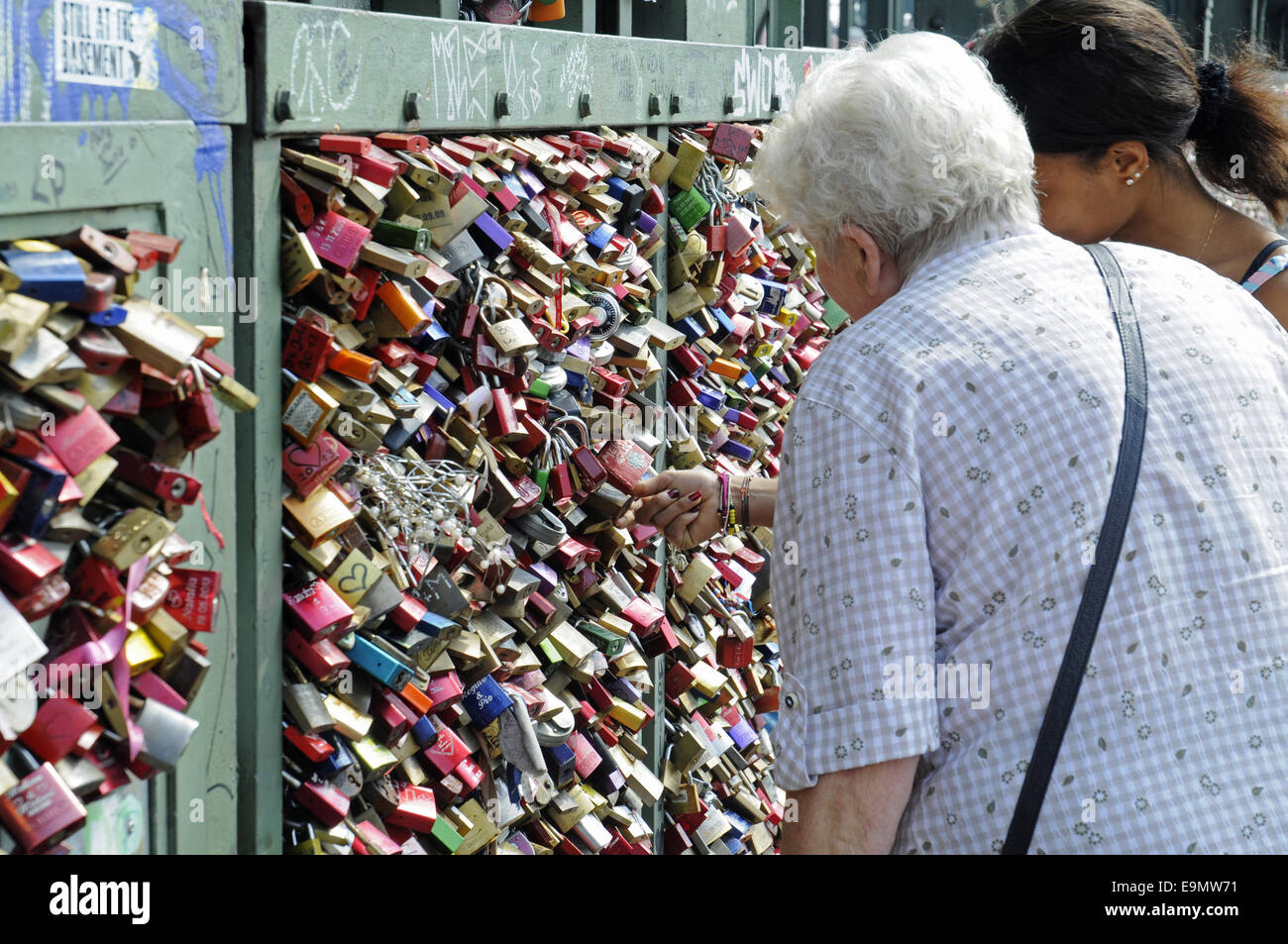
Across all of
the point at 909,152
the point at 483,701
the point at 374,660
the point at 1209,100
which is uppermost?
the point at 1209,100

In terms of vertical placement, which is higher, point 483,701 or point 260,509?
point 260,509

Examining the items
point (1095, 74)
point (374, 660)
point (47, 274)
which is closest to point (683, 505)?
point (374, 660)

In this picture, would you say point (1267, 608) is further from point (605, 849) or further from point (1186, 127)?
point (605, 849)

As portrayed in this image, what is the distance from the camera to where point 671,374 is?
3521 millimetres

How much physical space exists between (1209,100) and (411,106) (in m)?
1.53

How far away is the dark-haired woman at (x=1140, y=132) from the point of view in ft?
8.16

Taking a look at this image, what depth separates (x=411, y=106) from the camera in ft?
7.47

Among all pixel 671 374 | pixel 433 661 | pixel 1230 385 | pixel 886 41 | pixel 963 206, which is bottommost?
pixel 433 661

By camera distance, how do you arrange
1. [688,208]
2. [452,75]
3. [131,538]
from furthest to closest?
[688,208] < [452,75] < [131,538]

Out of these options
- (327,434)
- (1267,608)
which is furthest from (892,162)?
(327,434)

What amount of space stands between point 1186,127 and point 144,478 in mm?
1978

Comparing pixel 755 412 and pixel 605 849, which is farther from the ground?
pixel 755 412

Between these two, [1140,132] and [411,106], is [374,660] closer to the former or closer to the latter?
[411,106]

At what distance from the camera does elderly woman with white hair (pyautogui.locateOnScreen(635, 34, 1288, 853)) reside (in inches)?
61.8
